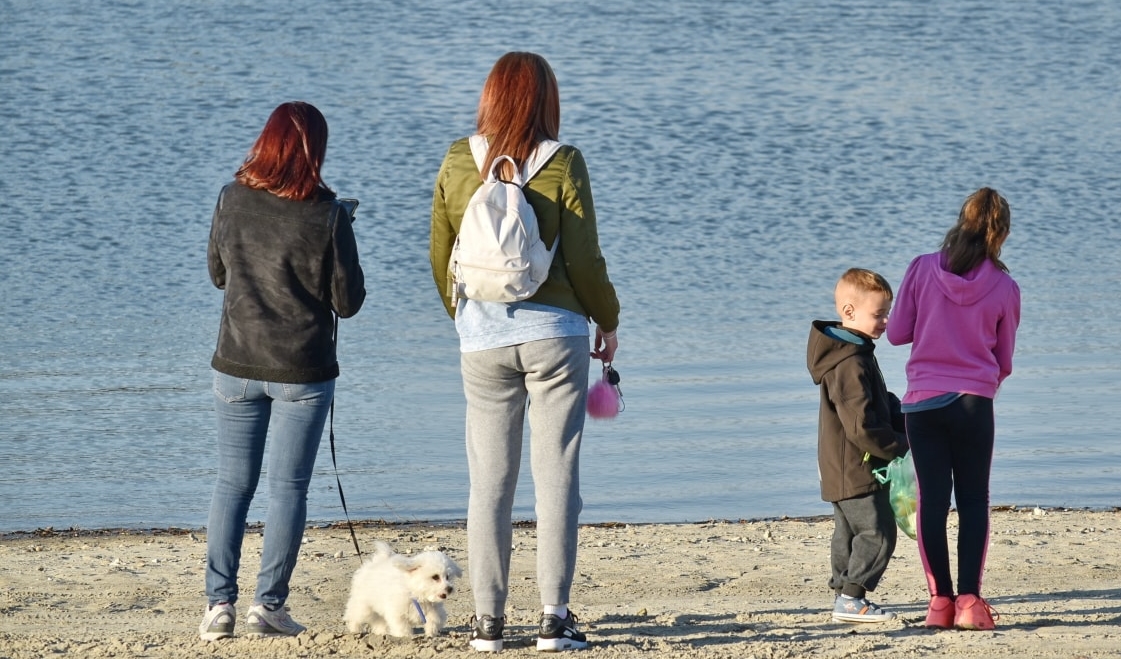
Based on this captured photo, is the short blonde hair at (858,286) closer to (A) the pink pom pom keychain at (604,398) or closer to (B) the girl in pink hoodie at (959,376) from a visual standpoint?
(B) the girl in pink hoodie at (959,376)

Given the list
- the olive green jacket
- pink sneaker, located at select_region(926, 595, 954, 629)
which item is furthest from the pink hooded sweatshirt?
the olive green jacket

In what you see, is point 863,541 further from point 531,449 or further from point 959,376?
point 531,449

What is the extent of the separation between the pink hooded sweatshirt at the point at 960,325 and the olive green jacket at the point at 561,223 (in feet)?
3.48

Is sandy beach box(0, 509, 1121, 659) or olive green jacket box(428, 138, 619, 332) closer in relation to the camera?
olive green jacket box(428, 138, 619, 332)

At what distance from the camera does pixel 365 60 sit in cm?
2459

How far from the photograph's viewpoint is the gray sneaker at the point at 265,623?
4531 millimetres

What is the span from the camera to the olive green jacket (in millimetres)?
4117

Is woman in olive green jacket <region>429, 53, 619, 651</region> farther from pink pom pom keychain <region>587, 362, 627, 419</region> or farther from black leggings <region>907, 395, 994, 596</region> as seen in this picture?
black leggings <region>907, 395, 994, 596</region>

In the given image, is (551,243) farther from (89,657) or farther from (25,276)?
(25,276)

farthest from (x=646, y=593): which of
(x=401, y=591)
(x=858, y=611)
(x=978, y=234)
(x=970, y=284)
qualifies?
(x=978, y=234)

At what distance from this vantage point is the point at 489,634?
14.4 feet

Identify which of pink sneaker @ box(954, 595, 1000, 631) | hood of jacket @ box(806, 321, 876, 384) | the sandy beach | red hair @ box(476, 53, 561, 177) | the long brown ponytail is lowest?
the sandy beach

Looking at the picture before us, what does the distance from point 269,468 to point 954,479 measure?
2.20 meters

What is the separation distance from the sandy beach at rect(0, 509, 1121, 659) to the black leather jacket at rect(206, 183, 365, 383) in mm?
873
